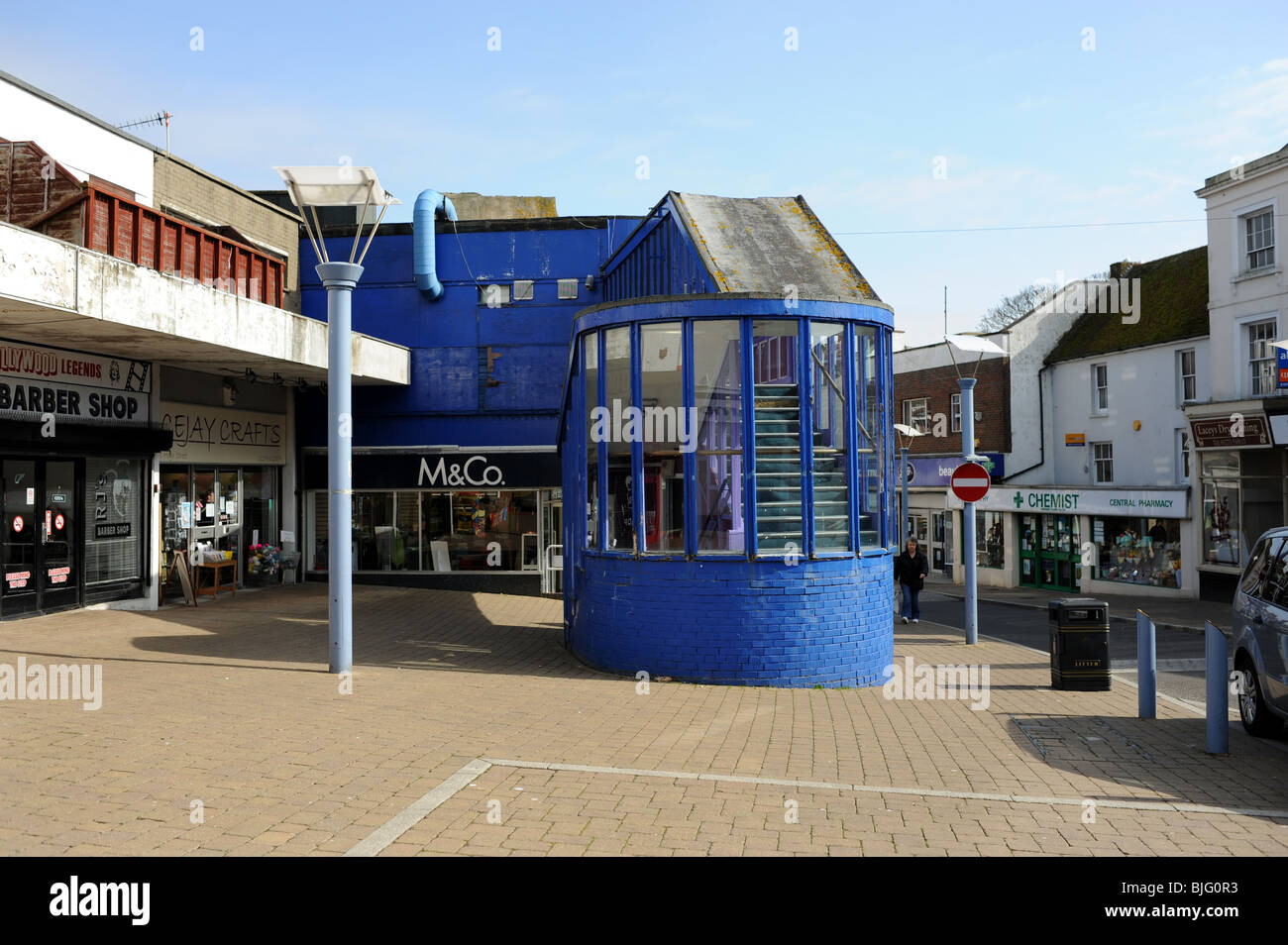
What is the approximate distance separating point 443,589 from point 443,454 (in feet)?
9.25

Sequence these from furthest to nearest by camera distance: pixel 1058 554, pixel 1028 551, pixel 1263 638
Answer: pixel 1028 551
pixel 1058 554
pixel 1263 638

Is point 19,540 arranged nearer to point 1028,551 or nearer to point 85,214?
point 85,214

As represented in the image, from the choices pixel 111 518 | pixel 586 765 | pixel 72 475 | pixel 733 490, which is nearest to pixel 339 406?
pixel 733 490

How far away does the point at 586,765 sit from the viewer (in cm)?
692

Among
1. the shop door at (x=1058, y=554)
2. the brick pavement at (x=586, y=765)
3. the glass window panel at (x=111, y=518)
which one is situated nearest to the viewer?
the brick pavement at (x=586, y=765)

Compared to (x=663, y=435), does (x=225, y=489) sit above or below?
below

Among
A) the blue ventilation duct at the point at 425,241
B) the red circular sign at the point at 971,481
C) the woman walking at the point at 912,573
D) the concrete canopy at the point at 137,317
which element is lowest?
the woman walking at the point at 912,573

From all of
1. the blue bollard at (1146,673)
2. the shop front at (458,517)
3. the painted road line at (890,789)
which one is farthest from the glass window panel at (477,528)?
the painted road line at (890,789)

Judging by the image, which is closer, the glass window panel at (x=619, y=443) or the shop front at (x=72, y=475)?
the glass window panel at (x=619, y=443)

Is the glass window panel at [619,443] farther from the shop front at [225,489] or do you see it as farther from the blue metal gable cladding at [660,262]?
the shop front at [225,489]

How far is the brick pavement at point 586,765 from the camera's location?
537 centimetres

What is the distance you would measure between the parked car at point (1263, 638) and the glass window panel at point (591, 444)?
6.56 metres

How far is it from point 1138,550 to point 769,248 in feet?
56.5

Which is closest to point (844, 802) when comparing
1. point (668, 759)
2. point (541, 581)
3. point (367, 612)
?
point (668, 759)
